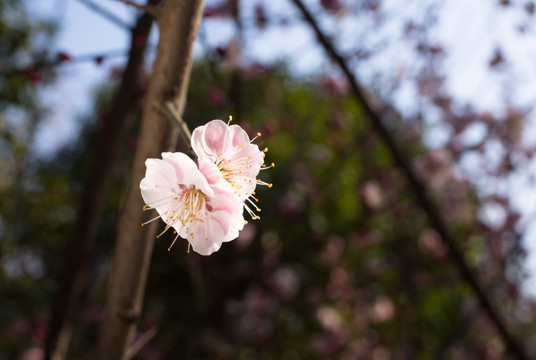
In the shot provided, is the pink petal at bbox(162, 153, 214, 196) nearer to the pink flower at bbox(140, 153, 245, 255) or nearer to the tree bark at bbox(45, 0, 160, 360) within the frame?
the pink flower at bbox(140, 153, 245, 255)

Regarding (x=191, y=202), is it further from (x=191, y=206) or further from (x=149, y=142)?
(x=149, y=142)

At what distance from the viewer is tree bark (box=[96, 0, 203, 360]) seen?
2.26 ft

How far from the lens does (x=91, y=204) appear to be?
1.42 metres

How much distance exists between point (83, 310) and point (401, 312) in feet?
6.72

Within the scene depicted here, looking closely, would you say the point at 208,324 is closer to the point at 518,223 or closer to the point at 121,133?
the point at 121,133

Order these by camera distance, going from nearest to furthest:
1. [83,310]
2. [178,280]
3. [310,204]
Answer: [83,310]
[310,204]
[178,280]

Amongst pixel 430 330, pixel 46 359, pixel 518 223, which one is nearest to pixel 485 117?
pixel 518 223

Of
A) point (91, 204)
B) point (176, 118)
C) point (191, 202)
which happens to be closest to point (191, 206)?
point (191, 202)

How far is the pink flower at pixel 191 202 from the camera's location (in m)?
0.58

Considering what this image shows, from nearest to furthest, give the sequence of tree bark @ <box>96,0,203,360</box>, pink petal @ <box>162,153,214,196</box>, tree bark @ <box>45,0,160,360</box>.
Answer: pink petal @ <box>162,153,214,196</box>
tree bark @ <box>96,0,203,360</box>
tree bark @ <box>45,0,160,360</box>

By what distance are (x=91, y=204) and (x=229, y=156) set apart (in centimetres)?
90

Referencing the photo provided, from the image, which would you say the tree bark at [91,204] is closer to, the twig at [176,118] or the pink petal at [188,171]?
the twig at [176,118]

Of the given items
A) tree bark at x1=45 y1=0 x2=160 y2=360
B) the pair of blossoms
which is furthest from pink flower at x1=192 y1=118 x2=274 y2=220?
tree bark at x1=45 y1=0 x2=160 y2=360

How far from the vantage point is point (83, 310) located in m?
2.74
